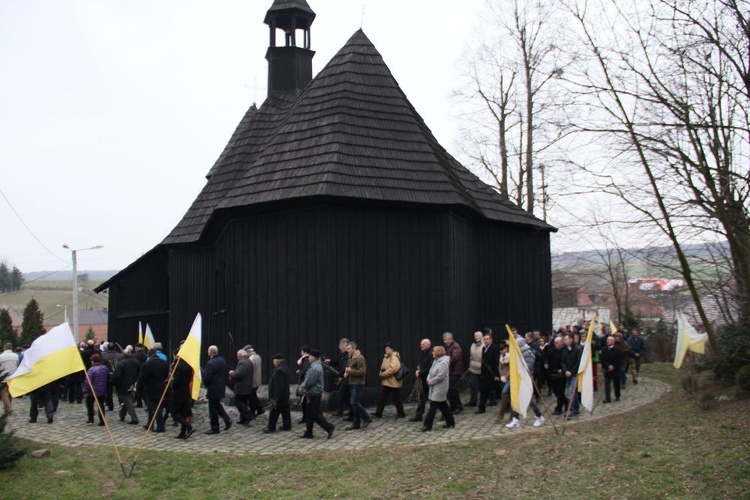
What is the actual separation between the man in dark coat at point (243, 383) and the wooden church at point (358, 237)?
202cm

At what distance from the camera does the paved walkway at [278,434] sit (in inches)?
428

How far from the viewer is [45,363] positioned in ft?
30.7

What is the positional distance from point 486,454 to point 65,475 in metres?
5.83

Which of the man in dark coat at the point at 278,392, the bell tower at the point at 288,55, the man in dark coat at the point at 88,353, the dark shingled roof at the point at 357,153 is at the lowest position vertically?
the man in dark coat at the point at 278,392

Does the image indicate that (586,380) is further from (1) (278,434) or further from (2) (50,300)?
(2) (50,300)

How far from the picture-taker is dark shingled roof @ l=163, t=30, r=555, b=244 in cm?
1459

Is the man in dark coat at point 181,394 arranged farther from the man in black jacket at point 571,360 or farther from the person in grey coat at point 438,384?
the man in black jacket at point 571,360

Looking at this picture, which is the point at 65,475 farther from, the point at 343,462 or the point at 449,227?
the point at 449,227

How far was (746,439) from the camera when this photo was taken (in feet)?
31.0

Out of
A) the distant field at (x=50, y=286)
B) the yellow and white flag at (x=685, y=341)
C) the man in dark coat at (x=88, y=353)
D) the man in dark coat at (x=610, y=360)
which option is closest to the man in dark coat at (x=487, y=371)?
the man in dark coat at (x=610, y=360)

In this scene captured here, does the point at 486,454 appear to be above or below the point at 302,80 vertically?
below

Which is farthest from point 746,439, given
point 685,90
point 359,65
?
point 359,65

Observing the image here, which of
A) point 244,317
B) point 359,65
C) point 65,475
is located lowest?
point 65,475

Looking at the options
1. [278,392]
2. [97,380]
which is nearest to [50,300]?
[97,380]
